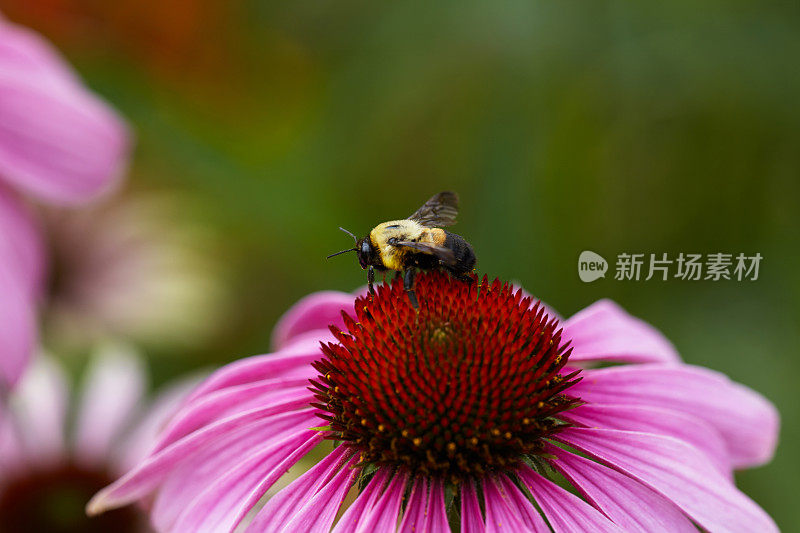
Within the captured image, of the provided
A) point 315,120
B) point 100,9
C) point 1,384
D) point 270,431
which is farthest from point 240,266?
point 270,431

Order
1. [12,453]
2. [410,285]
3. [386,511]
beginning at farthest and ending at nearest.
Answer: [12,453] < [410,285] < [386,511]

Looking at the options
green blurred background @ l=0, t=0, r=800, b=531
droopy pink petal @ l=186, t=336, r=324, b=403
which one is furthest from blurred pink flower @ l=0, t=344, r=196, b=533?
droopy pink petal @ l=186, t=336, r=324, b=403

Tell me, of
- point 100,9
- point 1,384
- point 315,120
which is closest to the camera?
point 1,384

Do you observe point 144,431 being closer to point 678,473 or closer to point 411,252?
point 411,252

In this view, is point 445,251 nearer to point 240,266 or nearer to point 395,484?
point 395,484

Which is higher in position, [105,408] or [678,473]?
[678,473]

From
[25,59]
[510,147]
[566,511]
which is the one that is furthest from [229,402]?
[510,147]
